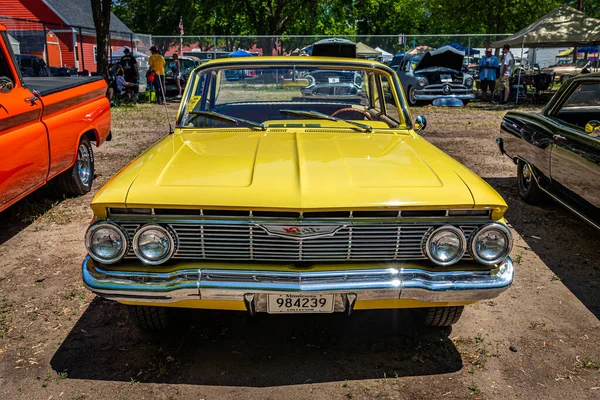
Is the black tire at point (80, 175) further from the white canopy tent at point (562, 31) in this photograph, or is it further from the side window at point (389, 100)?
the white canopy tent at point (562, 31)

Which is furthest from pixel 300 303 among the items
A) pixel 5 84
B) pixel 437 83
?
pixel 437 83

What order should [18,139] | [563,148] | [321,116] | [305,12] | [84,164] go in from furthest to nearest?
[305,12] → [84,164] → [563,148] → [18,139] → [321,116]

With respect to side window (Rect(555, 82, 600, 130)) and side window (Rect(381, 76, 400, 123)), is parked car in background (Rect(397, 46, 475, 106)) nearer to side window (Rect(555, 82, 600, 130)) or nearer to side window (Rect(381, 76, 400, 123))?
side window (Rect(555, 82, 600, 130))

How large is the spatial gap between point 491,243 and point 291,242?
1.04 meters

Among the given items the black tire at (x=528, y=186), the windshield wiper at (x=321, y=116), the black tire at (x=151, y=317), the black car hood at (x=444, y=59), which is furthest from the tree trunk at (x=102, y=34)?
the black tire at (x=151, y=317)

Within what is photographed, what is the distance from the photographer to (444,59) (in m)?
18.6

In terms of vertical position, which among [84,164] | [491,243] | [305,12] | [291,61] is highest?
[305,12]

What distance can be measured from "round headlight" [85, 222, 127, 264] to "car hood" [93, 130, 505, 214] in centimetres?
15

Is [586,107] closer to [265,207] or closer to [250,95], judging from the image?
[250,95]

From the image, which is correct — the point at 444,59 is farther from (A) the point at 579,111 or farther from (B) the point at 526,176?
(A) the point at 579,111

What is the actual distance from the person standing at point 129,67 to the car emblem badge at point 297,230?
1726 centimetres

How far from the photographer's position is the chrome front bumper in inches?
110

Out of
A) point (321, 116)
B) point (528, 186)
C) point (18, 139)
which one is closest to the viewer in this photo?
point (321, 116)

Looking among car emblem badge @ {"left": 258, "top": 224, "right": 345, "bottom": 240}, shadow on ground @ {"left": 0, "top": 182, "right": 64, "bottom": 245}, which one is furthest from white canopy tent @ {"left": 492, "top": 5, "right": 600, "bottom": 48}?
car emblem badge @ {"left": 258, "top": 224, "right": 345, "bottom": 240}
